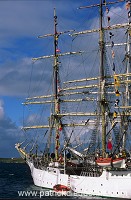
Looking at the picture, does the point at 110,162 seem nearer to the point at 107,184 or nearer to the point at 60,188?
the point at 107,184

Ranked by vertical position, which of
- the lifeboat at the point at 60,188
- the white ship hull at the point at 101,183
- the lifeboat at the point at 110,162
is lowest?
the lifeboat at the point at 60,188

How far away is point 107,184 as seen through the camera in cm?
5797

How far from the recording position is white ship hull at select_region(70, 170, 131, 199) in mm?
55875

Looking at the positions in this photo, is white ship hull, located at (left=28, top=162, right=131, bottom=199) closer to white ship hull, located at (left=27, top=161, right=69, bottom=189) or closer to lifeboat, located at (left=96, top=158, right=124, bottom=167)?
white ship hull, located at (left=27, top=161, right=69, bottom=189)

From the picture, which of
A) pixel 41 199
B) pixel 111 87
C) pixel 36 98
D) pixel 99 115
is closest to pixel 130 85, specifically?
pixel 111 87

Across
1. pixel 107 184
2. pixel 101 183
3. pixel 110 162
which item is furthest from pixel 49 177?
pixel 107 184

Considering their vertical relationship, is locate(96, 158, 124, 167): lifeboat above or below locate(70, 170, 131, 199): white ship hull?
above

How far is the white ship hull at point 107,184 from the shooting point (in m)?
55.9

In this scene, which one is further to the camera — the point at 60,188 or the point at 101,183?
the point at 60,188

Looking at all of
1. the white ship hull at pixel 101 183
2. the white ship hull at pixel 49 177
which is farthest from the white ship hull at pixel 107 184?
the white ship hull at pixel 49 177

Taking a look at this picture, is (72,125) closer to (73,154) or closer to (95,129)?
(73,154)

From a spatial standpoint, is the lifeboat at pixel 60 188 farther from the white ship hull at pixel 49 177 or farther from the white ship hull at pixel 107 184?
the white ship hull at pixel 107 184

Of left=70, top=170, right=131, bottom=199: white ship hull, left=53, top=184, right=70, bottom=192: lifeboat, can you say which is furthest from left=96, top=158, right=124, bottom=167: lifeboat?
left=53, top=184, right=70, bottom=192: lifeboat

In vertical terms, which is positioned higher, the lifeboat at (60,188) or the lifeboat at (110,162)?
the lifeboat at (110,162)
